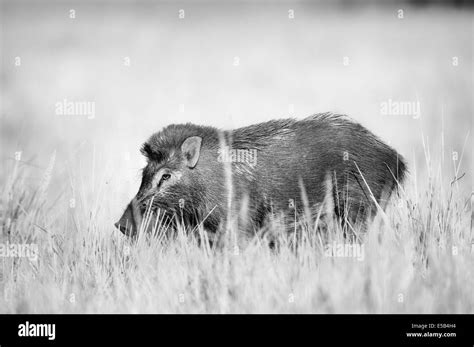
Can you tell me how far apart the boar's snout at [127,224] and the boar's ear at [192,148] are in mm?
928

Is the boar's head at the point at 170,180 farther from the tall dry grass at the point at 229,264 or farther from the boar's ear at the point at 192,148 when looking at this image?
the tall dry grass at the point at 229,264

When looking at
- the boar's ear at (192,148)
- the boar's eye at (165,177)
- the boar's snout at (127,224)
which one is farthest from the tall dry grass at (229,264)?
the boar's ear at (192,148)

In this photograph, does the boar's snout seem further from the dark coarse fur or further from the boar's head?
the dark coarse fur

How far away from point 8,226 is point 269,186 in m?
2.90

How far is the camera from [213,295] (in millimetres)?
6648

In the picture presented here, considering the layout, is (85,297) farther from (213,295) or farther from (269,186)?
(269,186)

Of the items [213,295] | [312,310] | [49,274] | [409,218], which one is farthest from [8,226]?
[409,218]

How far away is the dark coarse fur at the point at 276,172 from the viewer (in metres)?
8.27

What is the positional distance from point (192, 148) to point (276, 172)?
101cm

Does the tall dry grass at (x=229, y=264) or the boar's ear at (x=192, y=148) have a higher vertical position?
the boar's ear at (x=192, y=148)

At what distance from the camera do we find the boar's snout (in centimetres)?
785

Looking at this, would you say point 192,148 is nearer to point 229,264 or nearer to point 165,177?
point 165,177

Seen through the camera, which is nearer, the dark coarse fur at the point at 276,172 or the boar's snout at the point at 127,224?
the boar's snout at the point at 127,224

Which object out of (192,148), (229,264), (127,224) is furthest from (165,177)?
(229,264)
